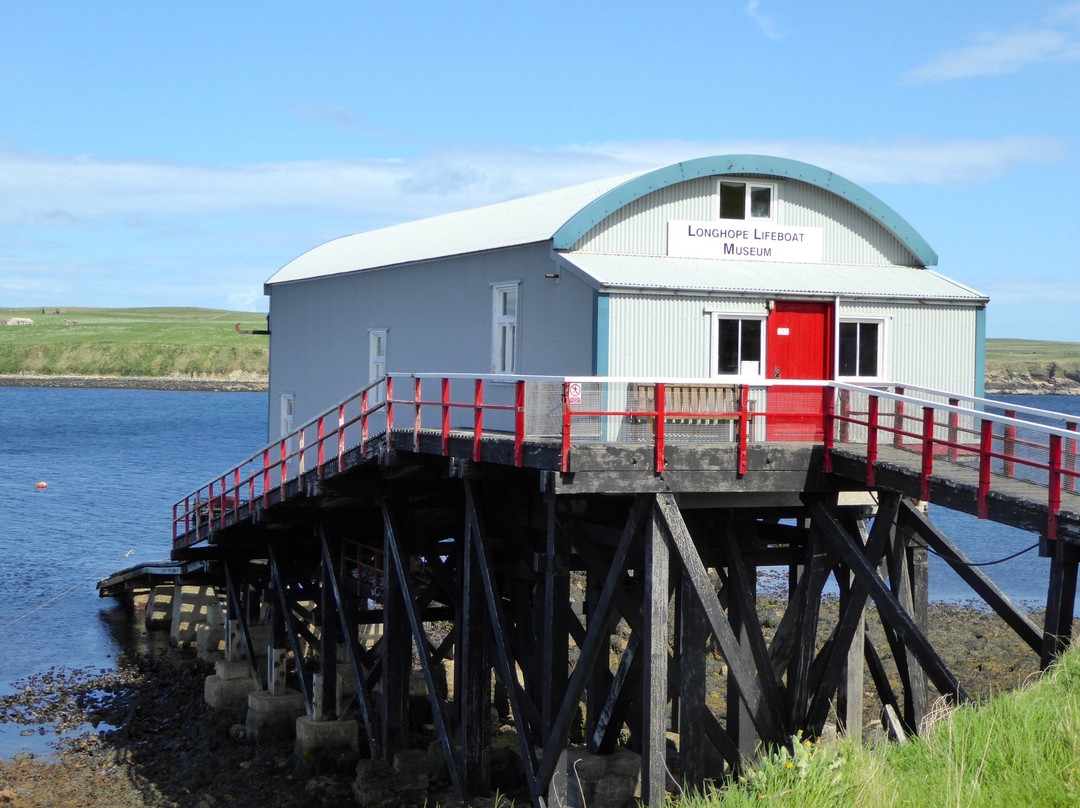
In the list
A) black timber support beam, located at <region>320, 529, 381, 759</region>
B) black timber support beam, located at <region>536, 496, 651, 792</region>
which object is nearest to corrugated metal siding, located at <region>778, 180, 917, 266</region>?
black timber support beam, located at <region>536, 496, 651, 792</region>

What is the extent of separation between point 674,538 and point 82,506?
50.5 m

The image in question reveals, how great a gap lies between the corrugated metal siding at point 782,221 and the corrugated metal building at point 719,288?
0.8 inches

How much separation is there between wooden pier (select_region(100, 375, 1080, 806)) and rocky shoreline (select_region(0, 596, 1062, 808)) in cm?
220

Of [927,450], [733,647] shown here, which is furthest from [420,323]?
[927,450]

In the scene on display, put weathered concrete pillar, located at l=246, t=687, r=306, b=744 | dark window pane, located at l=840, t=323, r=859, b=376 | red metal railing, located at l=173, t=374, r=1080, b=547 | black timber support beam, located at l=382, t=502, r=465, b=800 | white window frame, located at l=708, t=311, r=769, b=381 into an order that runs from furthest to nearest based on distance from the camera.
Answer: weathered concrete pillar, located at l=246, t=687, r=306, b=744
black timber support beam, located at l=382, t=502, r=465, b=800
dark window pane, located at l=840, t=323, r=859, b=376
white window frame, located at l=708, t=311, r=769, b=381
red metal railing, located at l=173, t=374, r=1080, b=547

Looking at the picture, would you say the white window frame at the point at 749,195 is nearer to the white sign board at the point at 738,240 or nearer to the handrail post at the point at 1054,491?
the white sign board at the point at 738,240

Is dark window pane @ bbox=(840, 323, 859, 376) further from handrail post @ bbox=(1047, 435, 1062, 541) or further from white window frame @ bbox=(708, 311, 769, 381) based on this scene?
handrail post @ bbox=(1047, 435, 1062, 541)

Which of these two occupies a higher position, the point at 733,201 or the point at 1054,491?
the point at 733,201

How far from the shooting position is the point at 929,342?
16312mm

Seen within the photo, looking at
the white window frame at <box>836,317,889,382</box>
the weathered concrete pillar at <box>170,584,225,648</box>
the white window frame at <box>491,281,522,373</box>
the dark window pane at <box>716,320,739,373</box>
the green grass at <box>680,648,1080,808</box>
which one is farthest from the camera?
the weathered concrete pillar at <box>170,584,225,648</box>

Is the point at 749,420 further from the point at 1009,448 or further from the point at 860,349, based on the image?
the point at 860,349

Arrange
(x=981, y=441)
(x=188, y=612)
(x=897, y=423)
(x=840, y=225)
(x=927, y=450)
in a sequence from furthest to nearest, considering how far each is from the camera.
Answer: (x=188, y=612) → (x=840, y=225) → (x=897, y=423) → (x=927, y=450) → (x=981, y=441)

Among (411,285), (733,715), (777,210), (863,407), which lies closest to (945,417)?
(863,407)

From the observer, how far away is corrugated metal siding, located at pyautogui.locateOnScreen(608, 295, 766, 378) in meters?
14.7
